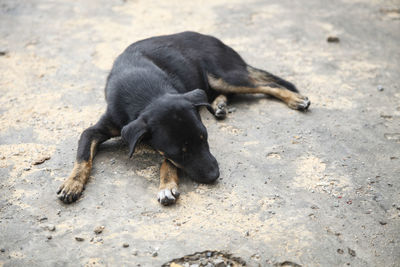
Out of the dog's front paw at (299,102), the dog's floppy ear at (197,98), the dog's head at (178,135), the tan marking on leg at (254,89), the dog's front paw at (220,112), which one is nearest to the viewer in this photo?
the dog's head at (178,135)

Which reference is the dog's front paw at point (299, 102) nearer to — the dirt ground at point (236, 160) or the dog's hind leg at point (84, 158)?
the dirt ground at point (236, 160)

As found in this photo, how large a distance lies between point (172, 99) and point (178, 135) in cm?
43

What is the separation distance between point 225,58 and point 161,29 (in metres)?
2.64

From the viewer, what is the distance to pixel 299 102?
5.50 meters

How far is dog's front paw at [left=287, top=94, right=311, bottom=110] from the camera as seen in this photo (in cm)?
546

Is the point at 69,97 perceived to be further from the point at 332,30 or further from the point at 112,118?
the point at 332,30

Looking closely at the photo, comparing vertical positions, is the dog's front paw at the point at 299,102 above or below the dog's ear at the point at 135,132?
below

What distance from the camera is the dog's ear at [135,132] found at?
4.02 meters

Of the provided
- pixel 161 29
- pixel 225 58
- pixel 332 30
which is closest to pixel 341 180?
pixel 225 58

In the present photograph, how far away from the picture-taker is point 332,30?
7926 mm

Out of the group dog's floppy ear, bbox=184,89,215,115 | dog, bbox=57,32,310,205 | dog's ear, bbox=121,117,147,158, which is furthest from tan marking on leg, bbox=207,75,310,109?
dog's ear, bbox=121,117,147,158

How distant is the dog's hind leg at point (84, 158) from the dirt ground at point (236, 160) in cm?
11

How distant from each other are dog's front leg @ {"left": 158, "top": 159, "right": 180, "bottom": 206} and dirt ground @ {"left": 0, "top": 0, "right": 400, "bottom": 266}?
3.5 inches

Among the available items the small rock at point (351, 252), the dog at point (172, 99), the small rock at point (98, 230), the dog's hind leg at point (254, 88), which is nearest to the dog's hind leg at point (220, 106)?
the dog at point (172, 99)
